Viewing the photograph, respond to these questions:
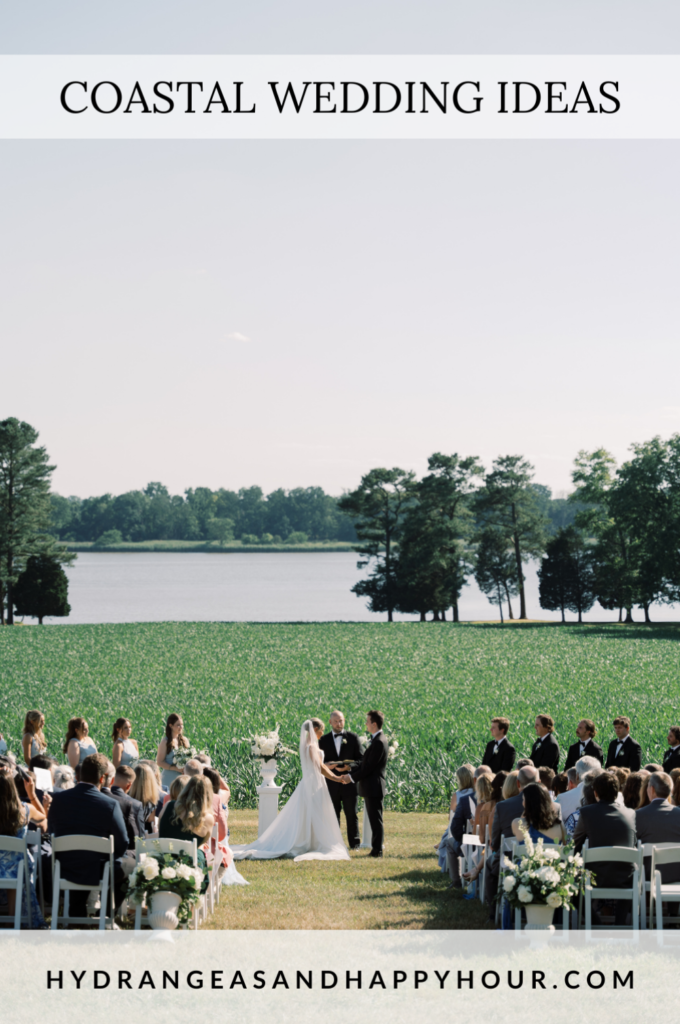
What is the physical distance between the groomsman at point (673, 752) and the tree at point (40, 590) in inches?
2463

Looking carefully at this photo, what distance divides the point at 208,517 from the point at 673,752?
140m

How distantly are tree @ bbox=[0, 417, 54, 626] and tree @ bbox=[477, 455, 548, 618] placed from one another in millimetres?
32890

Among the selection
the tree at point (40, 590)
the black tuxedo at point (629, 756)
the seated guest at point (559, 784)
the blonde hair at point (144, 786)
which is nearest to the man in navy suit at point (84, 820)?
the blonde hair at point (144, 786)

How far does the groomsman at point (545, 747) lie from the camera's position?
1205cm

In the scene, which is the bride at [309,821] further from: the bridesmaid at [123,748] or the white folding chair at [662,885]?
the white folding chair at [662,885]

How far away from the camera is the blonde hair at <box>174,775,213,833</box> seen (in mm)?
8312

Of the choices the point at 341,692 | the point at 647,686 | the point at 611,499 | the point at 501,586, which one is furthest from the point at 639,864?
the point at 501,586

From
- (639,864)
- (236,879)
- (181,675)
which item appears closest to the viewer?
(639,864)

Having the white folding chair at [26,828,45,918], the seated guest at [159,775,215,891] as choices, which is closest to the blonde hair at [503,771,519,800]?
the seated guest at [159,775,215,891]

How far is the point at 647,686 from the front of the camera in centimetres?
3073

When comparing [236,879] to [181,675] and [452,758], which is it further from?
[181,675]

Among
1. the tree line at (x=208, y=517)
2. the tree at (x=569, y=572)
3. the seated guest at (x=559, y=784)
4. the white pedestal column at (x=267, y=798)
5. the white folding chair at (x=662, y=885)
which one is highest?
the tree line at (x=208, y=517)

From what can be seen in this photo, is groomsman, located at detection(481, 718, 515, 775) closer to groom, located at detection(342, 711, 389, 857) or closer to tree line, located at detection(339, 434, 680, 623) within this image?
groom, located at detection(342, 711, 389, 857)

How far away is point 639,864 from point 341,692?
22.0 meters
